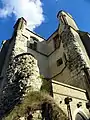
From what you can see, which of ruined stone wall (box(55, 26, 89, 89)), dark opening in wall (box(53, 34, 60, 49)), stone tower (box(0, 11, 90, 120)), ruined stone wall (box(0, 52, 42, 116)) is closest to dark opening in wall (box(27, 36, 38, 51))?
stone tower (box(0, 11, 90, 120))

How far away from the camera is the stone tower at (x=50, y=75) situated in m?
8.82

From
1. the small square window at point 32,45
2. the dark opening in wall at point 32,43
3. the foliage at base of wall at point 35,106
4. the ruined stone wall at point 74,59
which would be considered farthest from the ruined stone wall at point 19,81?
the dark opening in wall at point 32,43

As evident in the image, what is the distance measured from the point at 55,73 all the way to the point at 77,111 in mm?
6127

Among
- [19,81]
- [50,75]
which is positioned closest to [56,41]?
[50,75]

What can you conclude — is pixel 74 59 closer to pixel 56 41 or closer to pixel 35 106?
pixel 56 41

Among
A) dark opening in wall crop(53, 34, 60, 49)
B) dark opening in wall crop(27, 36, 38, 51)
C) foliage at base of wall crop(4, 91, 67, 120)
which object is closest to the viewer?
foliage at base of wall crop(4, 91, 67, 120)

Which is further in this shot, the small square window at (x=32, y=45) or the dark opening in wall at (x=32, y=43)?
the dark opening in wall at (x=32, y=43)

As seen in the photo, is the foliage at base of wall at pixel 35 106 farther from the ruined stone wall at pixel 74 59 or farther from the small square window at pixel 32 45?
the small square window at pixel 32 45

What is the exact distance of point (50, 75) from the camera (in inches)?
630

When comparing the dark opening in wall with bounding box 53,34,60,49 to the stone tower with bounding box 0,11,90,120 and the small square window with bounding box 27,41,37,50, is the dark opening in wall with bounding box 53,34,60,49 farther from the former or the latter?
the small square window with bounding box 27,41,37,50

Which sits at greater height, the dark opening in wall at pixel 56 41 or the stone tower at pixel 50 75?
the dark opening in wall at pixel 56 41

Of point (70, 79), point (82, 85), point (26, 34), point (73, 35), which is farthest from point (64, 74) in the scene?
point (26, 34)

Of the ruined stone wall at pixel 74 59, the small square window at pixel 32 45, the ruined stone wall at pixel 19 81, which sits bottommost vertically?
the ruined stone wall at pixel 19 81

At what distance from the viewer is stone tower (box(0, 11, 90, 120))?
882cm
